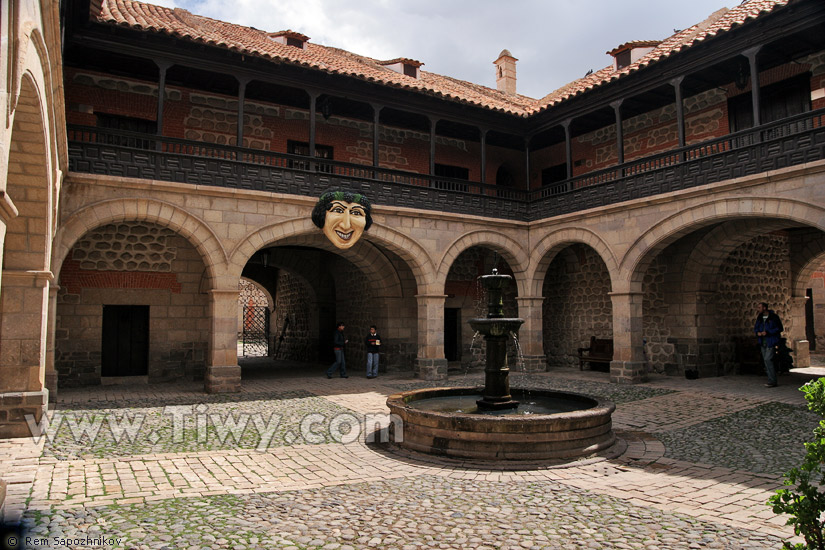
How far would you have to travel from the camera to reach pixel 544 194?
15625mm

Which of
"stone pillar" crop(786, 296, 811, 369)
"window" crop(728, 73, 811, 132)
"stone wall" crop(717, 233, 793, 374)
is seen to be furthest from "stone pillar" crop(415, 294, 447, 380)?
"stone pillar" crop(786, 296, 811, 369)

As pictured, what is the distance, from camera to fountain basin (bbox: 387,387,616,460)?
570 centimetres

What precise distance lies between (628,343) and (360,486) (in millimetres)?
9117

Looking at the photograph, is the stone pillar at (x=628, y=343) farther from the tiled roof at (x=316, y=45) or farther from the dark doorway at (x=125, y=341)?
the dark doorway at (x=125, y=341)

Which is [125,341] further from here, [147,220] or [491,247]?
[491,247]

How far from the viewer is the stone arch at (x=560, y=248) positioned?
12828 mm

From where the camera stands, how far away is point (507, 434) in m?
5.70

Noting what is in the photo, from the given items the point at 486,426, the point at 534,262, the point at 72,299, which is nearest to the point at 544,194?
the point at 534,262

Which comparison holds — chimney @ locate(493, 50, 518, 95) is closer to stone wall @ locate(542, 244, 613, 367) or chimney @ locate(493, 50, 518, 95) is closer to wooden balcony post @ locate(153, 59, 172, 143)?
stone wall @ locate(542, 244, 613, 367)

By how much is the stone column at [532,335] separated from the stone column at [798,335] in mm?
6892

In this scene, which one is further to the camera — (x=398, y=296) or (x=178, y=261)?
(x=398, y=296)

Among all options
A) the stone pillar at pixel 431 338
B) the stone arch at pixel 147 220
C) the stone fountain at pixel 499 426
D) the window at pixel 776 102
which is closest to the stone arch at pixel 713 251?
the window at pixel 776 102

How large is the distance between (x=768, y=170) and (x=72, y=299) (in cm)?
1398

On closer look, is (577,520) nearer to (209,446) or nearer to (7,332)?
(209,446)
